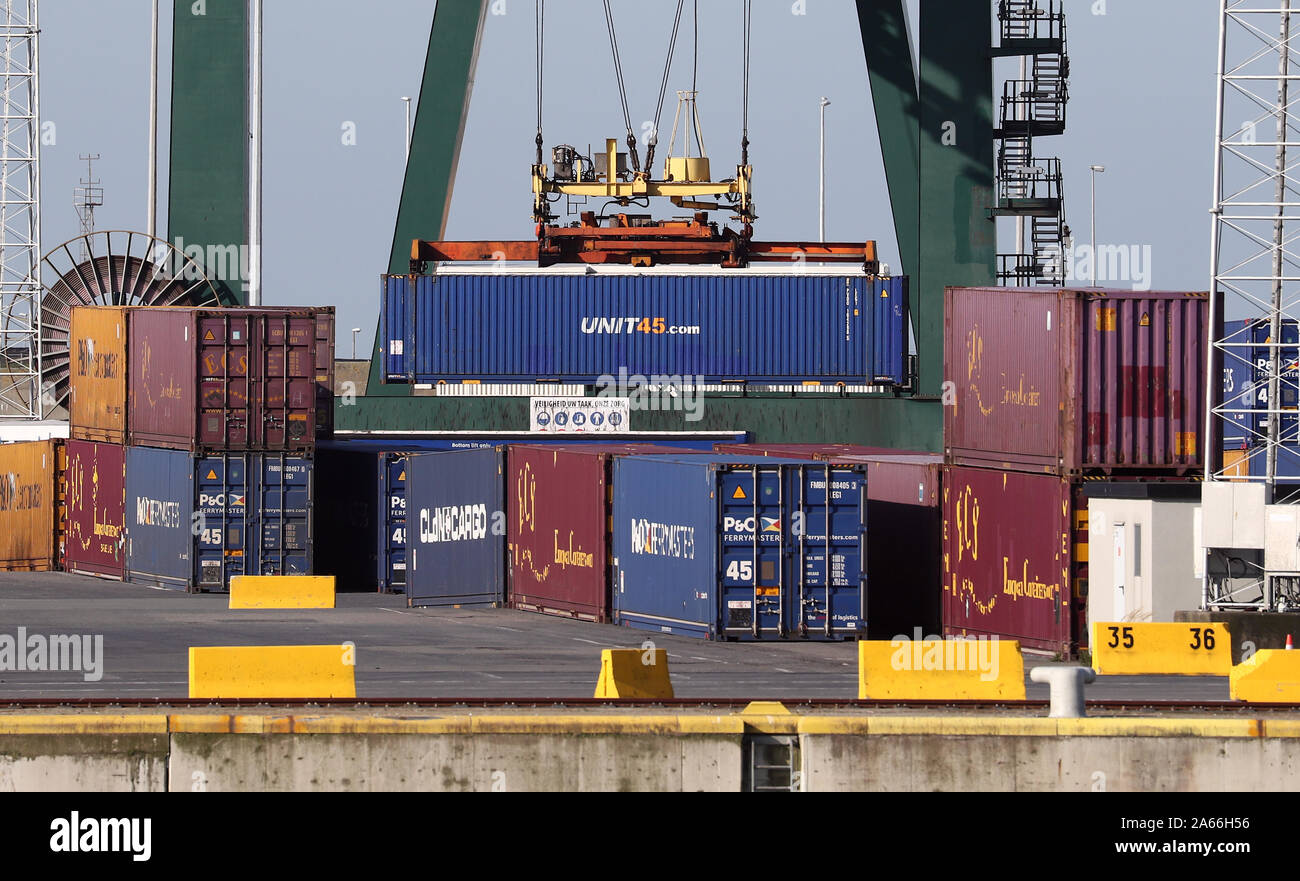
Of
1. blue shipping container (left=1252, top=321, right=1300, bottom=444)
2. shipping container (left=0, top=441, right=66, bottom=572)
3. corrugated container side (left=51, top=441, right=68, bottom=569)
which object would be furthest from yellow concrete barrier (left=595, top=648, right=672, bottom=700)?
shipping container (left=0, top=441, right=66, bottom=572)

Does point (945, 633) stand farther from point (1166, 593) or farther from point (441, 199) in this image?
point (441, 199)

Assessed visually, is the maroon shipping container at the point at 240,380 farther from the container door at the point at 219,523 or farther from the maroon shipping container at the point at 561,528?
the maroon shipping container at the point at 561,528

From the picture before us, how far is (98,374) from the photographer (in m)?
47.6

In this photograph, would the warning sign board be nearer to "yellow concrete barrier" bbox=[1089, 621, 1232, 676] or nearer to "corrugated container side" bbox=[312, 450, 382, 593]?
"corrugated container side" bbox=[312, 450, 382, 593]

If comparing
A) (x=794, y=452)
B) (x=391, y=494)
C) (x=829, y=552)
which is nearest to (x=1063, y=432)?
(x=829, y=552)

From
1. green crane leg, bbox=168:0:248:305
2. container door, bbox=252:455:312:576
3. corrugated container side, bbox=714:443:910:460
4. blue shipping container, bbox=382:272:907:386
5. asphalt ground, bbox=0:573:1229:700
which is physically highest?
green crane leg, bbox=168:0:248:305

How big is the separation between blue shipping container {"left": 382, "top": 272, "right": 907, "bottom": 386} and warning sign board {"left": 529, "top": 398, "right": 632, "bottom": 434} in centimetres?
75

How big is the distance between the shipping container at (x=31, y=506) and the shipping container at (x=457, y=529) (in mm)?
11110

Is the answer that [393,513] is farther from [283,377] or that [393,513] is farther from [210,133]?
[210,133]

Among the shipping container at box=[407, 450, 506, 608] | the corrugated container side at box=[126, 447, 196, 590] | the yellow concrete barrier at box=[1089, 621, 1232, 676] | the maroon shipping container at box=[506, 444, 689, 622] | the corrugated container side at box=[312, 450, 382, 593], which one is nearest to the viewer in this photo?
the yellow concrete barrier at box=[1089, 621, 1232, 676]

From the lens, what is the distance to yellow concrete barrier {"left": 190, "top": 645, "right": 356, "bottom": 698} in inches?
932

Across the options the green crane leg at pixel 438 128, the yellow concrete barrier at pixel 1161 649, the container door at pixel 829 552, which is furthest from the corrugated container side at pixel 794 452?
Result: the green crane leg at pixel 438 128

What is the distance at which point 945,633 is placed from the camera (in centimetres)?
3366

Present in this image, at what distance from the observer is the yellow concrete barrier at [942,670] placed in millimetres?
24797
